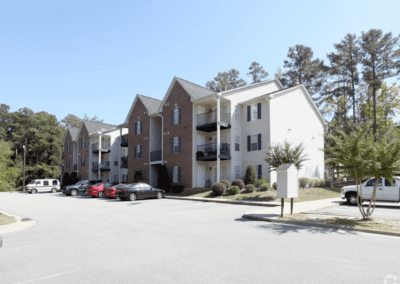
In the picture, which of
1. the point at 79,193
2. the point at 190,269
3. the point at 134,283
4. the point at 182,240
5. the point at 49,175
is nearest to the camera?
the point at 134,283

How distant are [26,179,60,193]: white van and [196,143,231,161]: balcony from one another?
24655mm

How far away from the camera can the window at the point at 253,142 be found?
1083 inches

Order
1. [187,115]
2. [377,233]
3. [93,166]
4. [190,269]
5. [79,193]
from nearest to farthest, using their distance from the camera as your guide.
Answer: [190,269], [377,233], [187,115], [79,193], [93,166]

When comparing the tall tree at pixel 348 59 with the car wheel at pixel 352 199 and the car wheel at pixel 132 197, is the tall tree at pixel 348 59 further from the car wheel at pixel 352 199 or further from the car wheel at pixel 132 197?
the car wheel at pixel 132 197

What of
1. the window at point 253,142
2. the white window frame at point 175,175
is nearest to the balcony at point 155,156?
the white window frame at point 175,175

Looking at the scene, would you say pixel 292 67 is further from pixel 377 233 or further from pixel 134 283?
pixel 134 283

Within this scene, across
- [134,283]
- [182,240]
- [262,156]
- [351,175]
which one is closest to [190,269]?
[134,283]

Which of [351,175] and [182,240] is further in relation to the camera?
[351,175]

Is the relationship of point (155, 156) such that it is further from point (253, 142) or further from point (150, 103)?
point (253, 142)

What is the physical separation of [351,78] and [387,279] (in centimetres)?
3986

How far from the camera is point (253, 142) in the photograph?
2805cm

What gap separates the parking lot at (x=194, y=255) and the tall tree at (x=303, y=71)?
1539 inches

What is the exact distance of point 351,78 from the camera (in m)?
39.4

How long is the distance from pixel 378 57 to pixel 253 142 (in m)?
21.0
